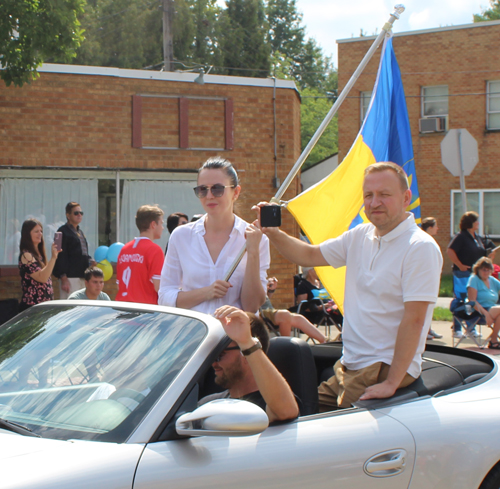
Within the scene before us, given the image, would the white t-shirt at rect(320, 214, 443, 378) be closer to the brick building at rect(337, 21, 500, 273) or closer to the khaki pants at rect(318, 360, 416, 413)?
the khaki pants at rect(318, 360, 416, 413)

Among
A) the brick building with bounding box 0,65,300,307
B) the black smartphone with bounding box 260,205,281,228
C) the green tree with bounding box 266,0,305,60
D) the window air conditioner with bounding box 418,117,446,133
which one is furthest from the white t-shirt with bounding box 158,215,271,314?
the green tree with bounding box 266,0,305,60

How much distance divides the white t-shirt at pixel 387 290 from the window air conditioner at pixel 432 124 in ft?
66.3

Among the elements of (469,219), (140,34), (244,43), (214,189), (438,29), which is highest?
(244,43)

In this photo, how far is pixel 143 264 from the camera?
614 centimetres

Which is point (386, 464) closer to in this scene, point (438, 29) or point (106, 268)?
point (106, 268)

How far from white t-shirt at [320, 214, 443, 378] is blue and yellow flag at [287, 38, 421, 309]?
53.1 inches

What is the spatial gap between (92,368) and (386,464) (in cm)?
119

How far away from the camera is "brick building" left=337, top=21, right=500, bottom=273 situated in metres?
21.9

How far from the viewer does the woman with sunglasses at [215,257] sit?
3.42 m

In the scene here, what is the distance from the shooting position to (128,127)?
1113 cm

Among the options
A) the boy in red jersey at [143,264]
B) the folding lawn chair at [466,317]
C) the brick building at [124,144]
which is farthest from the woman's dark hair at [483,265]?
the boy in red jersey at [143,264]

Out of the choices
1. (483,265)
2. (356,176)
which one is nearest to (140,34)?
(483,265)

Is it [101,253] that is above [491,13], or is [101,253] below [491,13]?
below

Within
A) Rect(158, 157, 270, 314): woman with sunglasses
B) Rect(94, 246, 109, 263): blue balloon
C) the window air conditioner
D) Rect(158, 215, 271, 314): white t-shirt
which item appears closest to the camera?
Rect(158, 157, 270, 314): woman with sunglasses
